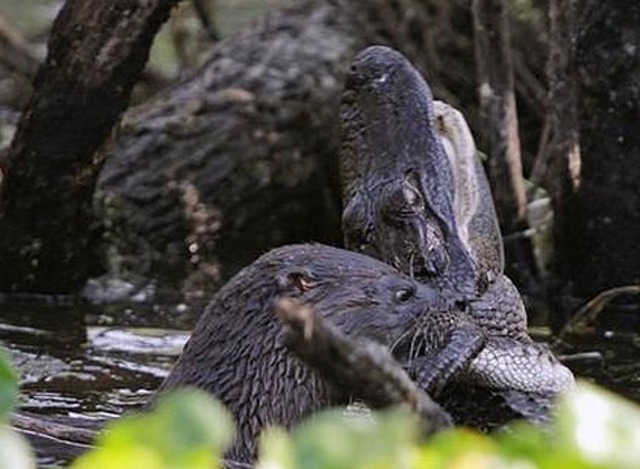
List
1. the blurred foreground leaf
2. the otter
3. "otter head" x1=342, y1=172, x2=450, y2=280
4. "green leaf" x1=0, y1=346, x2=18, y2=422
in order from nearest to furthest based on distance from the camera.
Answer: the blurred foreground leaf → "green leaf" x1=0, y1=346, x2=18, y2=422 → the otter → "otter head" x1=342, y1=172, x2=450, y2=280

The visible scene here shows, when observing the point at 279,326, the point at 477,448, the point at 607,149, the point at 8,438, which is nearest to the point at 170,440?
the point at 8,438

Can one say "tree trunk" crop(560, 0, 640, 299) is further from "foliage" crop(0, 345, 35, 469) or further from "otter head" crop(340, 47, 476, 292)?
"foliage" crop(0, 345, 35, 469)

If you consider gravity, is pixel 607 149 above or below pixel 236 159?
above

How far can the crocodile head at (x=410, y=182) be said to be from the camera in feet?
16.1

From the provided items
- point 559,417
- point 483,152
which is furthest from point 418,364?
point 483,152

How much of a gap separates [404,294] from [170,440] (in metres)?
2.49

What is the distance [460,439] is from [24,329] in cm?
497

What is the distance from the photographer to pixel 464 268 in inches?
191

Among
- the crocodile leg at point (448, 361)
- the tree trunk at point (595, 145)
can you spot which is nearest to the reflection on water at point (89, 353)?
the crocodile leg at point (448, 361)

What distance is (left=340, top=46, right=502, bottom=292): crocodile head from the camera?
491 cm

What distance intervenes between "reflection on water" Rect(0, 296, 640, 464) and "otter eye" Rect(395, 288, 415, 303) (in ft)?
3.70

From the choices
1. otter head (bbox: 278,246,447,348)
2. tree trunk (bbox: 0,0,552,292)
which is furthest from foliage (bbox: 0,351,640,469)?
tree trunk (bbox: 0,0,552,292)

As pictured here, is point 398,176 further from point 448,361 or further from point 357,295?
point 357,295

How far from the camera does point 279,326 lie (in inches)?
156
